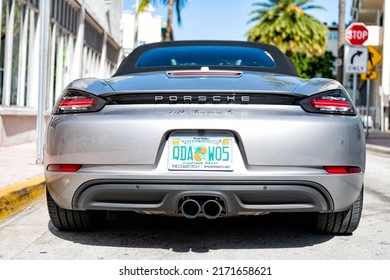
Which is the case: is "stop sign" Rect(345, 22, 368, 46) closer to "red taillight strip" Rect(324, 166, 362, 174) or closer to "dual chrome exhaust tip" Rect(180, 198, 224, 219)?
"red taillight strip" Rect(324, 166, 362, 174)

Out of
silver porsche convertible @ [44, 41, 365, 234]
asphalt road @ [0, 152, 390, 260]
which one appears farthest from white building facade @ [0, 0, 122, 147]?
silver porsche convertible @ [44, 41, 365, 234]

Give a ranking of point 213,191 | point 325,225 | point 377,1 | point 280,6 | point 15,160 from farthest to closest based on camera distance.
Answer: point 280,6
point 377,1
point 15,160
point 325,225
point 213,191

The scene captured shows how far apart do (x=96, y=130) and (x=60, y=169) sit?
353 mm

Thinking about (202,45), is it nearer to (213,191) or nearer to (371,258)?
(213,191)

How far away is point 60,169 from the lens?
11.3ft

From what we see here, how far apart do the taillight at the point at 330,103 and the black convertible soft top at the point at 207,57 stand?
818mm

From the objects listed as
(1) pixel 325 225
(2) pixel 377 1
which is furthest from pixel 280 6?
(1) pixel 325 225

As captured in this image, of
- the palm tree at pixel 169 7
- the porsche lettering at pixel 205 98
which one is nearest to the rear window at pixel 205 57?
the porsche lettering at pixel 205 98

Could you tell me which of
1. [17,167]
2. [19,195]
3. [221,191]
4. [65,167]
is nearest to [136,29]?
[17,167]

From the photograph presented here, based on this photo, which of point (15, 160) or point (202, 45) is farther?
point (15, 160)

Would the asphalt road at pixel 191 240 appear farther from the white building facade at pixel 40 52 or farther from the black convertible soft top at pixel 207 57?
the white building facade at pixel 40 52

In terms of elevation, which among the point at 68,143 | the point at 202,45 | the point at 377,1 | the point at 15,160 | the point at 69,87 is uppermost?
the point at 377,1

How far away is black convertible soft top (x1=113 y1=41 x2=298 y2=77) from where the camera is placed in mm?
4352
